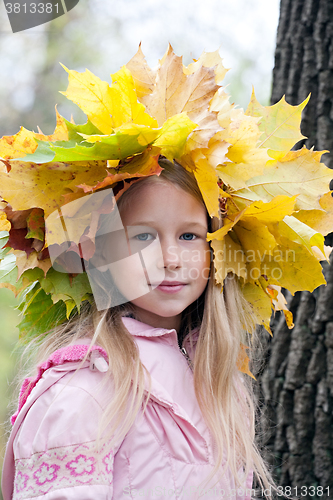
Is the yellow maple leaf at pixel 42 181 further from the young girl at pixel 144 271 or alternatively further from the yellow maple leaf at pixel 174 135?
the yellow maple leaf at pixel 174 135

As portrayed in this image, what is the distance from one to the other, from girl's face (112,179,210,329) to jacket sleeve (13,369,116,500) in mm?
288

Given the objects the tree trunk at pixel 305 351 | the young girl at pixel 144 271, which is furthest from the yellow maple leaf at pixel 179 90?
the tree trunk at pixel 305 351

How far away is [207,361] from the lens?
108 centimetres

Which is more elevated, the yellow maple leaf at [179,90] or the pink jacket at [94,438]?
the yellow maple leaf at [179,90]

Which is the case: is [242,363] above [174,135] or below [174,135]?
below

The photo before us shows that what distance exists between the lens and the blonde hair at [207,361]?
91 centimetres

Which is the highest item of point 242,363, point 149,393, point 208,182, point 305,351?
point 208,182

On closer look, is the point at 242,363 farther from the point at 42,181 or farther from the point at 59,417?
the point at 42,181

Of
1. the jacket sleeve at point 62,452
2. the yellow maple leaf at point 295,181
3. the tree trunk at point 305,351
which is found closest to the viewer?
the jacket sleeve at point 62,452

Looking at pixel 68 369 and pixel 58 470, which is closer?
pixel 58 470

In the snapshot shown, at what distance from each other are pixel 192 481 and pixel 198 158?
2.37ft

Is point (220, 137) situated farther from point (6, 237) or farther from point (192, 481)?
point (192, 481)

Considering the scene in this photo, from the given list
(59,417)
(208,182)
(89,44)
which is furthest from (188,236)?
(89,44)

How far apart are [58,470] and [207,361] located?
45 centimetres
